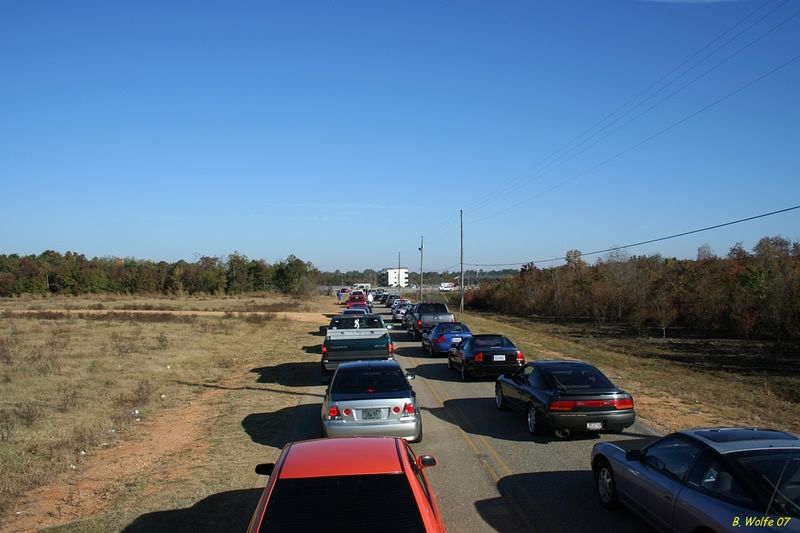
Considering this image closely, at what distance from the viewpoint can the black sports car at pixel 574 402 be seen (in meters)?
10.2

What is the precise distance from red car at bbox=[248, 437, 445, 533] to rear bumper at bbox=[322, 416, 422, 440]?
4.70 meters

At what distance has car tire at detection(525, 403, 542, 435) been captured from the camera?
10.7 m

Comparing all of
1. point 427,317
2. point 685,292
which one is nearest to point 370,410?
point 427,317

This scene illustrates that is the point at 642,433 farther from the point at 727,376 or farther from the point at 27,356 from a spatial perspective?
the point at 27,356

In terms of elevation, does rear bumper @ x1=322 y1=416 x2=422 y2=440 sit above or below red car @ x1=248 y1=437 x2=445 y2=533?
below

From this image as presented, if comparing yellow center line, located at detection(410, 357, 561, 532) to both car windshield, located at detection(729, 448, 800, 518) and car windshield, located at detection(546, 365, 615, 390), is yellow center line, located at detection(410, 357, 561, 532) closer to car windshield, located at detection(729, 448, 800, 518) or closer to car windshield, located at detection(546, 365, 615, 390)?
car windshield, located at detection(546, 365, 615, 390)

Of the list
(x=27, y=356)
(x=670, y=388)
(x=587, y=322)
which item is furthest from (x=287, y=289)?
(x=670, y=388)

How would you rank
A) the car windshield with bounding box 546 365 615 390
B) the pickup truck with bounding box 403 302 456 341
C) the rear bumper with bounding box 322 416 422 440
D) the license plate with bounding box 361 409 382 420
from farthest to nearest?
the pickup truck with bounding box 403 302 456 341 < the car windshield with bounding box 546 365 615 390 < the license plate with bounding box 361 409 382 420 < the rear bumper with bounding box 322 416 422 440

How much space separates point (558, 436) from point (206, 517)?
20.2 feet

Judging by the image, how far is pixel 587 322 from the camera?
58906 millimetres

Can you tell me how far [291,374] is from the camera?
20.1 metres

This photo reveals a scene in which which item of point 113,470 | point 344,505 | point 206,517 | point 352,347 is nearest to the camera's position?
point 344,505

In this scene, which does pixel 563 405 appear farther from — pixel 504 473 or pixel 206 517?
pixel 206 517

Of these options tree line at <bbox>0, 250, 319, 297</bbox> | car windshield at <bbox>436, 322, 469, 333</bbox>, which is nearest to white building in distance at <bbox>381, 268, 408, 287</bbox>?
tree line at <bbox>0, 250, 319, 297</bbox>
